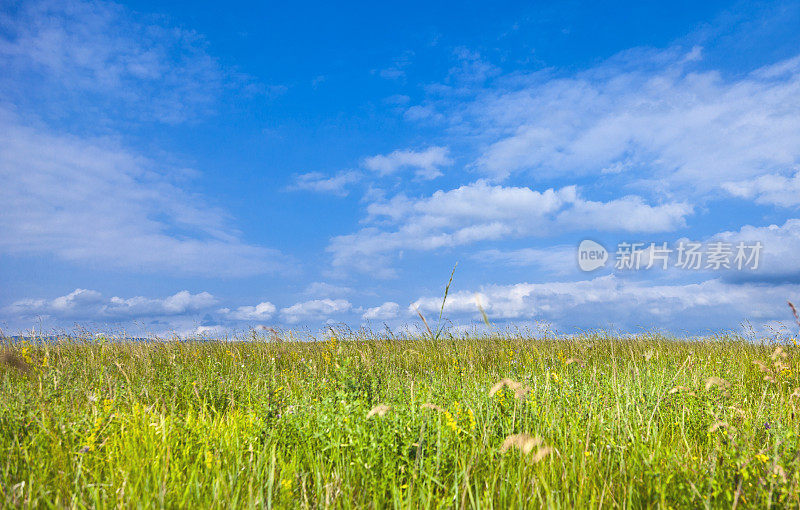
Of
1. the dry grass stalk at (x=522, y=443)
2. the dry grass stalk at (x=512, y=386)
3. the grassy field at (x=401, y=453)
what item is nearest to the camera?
the dry grass stalk at (x=512, y=386)

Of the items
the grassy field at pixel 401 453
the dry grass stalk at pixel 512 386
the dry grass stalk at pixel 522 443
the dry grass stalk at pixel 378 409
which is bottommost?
the grassy field at pixel 401 453

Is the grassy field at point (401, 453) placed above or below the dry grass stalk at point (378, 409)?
below

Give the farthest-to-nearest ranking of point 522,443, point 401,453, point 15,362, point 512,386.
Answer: point 15,362 < point 401,453 < point 522,443 < point 512,386

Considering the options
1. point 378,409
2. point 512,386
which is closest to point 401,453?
point 378,409

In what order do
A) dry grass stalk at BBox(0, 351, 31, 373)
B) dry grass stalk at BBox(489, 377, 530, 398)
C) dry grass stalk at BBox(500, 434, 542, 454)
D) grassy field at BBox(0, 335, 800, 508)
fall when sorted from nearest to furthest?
dry grass stalk at BBox(489, 377, 530, 398), dry grass stalk at BBox(500, 434, 542, 454), grassy field at BBox(0, 335, 800, 508), dry grass stalk at BBox(0, 351, 31, 373)

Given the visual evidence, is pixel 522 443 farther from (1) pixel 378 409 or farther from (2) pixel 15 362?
(2) pixel 15 362

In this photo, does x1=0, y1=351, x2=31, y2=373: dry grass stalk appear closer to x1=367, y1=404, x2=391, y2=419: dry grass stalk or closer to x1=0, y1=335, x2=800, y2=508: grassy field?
x1=0, y1=335, x2=800, y2=508: grassy field

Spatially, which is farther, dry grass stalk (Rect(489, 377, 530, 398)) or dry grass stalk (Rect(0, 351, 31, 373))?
dry grass stalk (Rect(0, 351, 31, 373))

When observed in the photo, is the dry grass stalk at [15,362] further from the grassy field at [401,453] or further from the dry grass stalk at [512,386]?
the dry grass stalk at [512,386]

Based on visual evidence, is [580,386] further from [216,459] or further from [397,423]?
[216,459]

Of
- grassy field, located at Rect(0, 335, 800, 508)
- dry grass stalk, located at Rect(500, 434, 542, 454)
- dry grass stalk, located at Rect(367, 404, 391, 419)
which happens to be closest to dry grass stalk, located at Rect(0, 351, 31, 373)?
grassy field, located at Rect(0, 335, 800, 508)

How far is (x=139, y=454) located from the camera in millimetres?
3016

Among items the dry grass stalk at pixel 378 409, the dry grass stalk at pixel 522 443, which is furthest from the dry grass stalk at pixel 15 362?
the dry grass stalk at pixel 522 443

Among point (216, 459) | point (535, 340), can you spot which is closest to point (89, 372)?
point (216, 459)
